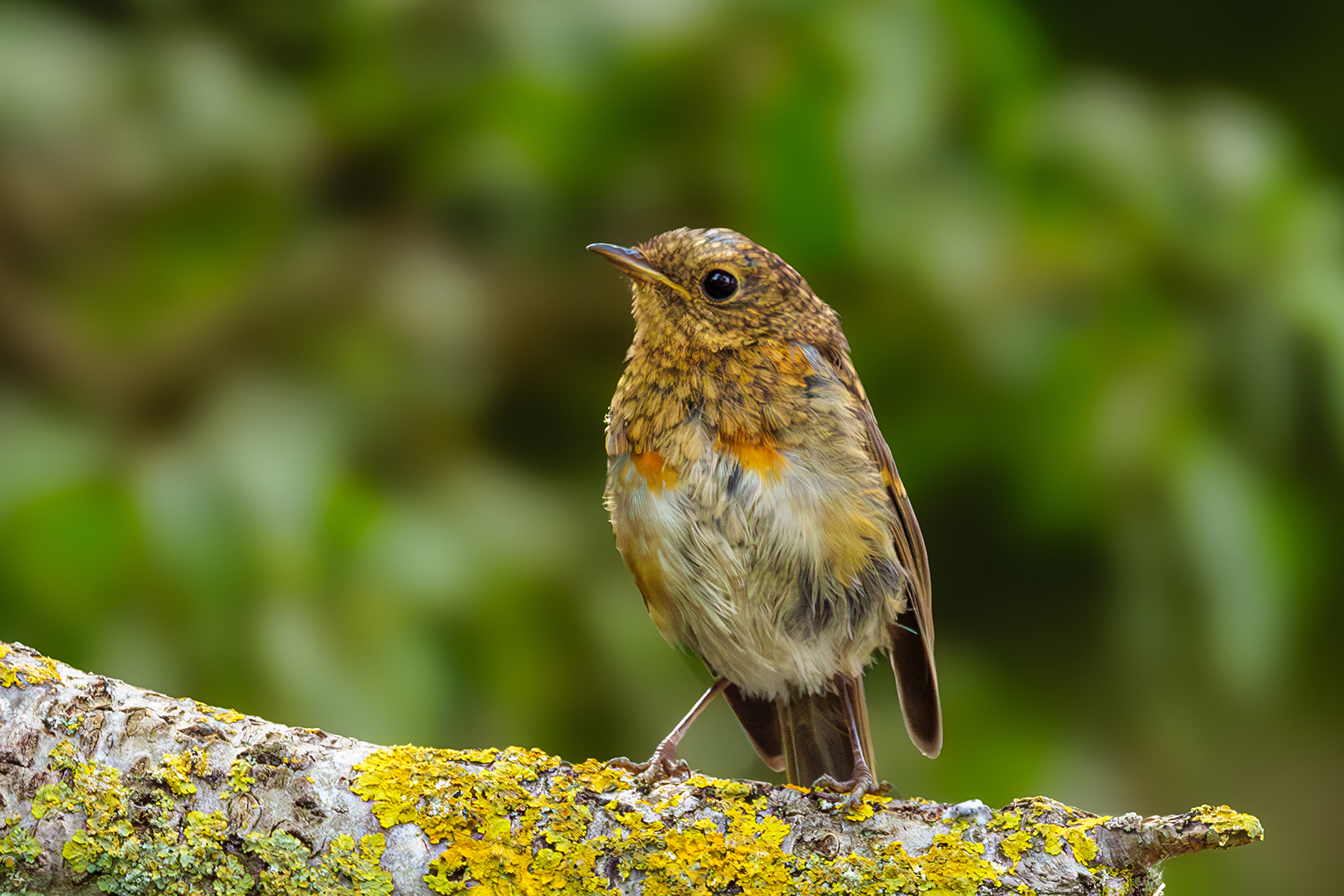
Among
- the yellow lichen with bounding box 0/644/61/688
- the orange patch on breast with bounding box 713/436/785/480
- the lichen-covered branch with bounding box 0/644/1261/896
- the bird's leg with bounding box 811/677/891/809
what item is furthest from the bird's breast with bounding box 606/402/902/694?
the yellow lichen with bounding box 0/644/61/688

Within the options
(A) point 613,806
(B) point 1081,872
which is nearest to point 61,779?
(A) point 613,806

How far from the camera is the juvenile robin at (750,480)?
180 cm

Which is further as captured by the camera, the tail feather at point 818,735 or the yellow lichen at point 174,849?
the tail feather at point 818,735

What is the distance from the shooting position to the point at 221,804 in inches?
55.6

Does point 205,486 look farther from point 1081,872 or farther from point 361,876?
point 1081,872

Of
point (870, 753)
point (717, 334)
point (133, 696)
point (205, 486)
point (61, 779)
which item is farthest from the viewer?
point (205, 486)

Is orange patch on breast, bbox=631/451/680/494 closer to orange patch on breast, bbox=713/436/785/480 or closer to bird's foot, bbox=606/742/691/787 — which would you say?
orange patch on breast, bbox=713/436/785/480

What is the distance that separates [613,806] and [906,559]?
2.26 ft

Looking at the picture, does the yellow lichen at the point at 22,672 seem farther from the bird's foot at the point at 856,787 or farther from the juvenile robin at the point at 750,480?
the bird's foot at the point at 856,787

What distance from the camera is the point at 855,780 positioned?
1846mm

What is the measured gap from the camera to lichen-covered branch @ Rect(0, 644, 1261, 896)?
1369 millimetres

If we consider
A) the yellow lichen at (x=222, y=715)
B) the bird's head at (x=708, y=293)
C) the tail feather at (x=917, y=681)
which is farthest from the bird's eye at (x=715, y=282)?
the yellow lichen at (x=222, y=715)

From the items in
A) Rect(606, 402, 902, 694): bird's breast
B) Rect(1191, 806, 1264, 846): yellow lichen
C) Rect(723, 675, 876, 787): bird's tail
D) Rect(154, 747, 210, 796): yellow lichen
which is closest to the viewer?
Rect(1191, 806, 1264, 846): yellow lichen

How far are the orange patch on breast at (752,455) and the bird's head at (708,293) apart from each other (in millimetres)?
153
